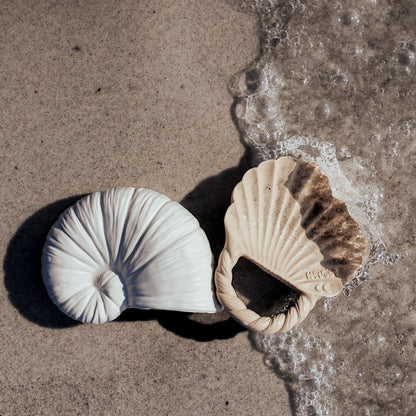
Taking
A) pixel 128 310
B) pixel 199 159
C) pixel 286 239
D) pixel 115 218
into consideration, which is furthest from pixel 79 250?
pixel 286 239

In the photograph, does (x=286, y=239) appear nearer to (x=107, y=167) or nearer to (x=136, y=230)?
(x=136, y=230)

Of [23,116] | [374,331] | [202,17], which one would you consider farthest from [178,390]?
A: [202,17]

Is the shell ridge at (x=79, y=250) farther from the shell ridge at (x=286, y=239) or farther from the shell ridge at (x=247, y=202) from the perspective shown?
the shell ridge at (x=286, y=239)

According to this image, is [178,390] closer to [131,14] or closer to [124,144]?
[124,144]

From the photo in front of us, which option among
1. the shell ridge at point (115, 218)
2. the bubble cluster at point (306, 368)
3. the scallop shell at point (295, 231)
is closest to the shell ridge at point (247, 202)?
the scallop shell at point (295, 231)

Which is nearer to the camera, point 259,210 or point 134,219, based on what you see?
point 134,219

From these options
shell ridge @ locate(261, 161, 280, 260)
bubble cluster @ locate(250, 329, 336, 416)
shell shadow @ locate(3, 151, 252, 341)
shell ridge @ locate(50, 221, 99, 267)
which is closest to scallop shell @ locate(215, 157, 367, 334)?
shell ridge @ locate(261, 161, 280, 260)
